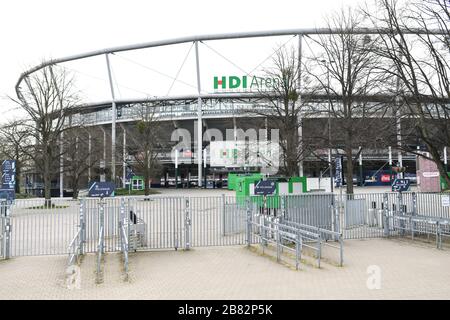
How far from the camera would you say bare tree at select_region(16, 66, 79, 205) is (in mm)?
28734

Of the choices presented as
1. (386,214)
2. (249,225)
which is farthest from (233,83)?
(249,225)

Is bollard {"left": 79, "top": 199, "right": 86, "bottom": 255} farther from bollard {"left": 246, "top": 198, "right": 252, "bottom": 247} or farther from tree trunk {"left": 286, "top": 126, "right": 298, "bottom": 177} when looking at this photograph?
tree trunk {"left": 286, "top": 126, "right": 298, "bottom": 177}

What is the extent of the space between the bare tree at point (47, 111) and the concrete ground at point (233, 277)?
19.5 metres

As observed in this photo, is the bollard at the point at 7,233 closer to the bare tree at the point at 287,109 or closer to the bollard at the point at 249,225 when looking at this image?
the bollard at the point at 249,225

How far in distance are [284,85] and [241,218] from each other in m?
7.97

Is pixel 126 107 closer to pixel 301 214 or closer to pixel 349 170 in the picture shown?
pixel 349 170

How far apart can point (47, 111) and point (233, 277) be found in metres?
25.3

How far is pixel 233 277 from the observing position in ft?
27.9

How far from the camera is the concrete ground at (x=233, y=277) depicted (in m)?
7.27

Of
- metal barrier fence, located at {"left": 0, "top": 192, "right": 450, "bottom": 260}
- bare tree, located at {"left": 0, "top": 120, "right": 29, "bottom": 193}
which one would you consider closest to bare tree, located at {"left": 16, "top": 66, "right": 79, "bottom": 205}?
bare tree, located at {"left": 0, "top": 120, "right": 29, "bottom": 193}

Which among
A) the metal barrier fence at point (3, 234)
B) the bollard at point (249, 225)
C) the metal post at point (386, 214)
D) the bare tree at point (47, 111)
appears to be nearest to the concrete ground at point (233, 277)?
the metal barrier fence at point (3, 234)

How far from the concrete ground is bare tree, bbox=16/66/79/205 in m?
19.5
